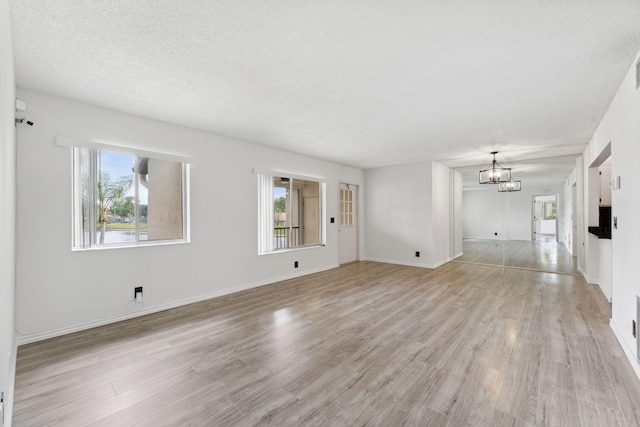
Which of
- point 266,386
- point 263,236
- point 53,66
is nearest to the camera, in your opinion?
point 266,386

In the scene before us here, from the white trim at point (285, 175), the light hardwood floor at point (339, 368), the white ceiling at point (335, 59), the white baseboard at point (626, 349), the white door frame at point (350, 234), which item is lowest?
the light hardwood floor at point (339, 368)

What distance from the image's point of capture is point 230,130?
4098 mm

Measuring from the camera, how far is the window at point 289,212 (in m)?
5.02

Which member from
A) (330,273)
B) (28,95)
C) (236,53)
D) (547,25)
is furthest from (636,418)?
(28,95)

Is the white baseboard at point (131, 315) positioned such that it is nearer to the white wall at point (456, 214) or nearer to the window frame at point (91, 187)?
the window frame at point (91, 187)

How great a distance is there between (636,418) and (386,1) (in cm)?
298

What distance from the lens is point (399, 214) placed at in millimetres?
7004

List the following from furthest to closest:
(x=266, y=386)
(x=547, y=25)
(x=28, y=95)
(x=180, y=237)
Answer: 1. (x=180, y=237)
2. (x=28, y=95)
3. (x=266, y=386)
4. (x=547, y=25)

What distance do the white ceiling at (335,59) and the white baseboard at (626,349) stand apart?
7.97ft

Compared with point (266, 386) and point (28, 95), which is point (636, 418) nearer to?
point (266, 386)

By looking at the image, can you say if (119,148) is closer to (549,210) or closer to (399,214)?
(399,214)

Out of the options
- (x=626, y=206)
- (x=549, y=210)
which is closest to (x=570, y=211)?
(x=549, y=210)

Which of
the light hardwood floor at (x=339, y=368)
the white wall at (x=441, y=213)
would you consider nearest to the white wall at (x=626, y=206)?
the light hardwood floor at (x=339, y=368)

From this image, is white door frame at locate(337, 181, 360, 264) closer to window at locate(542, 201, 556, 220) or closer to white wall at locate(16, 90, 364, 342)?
white wall at locate(16, 90, 364, 342)
